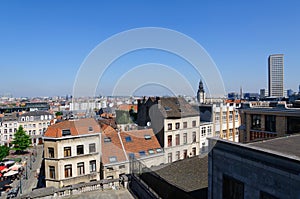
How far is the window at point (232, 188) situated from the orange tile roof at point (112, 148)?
1824cm

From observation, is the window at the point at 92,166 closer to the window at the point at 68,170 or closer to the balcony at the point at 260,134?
the window at the point at 68,170

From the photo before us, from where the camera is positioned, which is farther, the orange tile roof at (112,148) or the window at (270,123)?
the orange tile roof at (112,148)

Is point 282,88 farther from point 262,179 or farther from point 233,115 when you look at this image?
point 262,179

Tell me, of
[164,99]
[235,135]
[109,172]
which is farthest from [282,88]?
[109,172]

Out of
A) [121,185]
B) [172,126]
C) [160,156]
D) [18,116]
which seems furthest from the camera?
[18,116]

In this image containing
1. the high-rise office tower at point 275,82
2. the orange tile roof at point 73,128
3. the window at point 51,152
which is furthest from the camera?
the high-rise office tower at point 275,82

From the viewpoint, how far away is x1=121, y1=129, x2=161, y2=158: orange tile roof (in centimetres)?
2667

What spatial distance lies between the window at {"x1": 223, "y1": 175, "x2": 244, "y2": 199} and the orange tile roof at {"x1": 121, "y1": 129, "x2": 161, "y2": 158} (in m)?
18.8

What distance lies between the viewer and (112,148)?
1006 inches

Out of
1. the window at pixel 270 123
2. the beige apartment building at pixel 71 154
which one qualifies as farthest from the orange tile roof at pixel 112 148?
the window at pixel 270 123

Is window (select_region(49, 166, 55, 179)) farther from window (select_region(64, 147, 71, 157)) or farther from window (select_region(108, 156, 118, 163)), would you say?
window (select_region(108, 156, 118, 163))

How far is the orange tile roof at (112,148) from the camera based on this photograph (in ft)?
80.8

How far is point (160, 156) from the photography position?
28.3m

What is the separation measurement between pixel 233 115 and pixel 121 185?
36.1 metres
